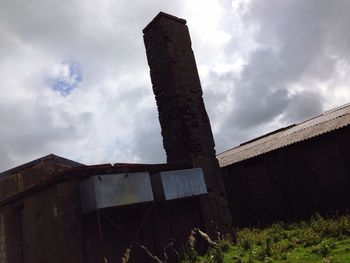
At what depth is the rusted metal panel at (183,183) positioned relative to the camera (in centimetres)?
977

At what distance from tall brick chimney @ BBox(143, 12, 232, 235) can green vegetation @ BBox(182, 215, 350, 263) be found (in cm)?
120

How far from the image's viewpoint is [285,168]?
15.2 m

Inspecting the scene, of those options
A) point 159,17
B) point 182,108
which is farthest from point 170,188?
point 159,17

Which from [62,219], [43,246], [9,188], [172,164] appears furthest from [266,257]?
[9,188]

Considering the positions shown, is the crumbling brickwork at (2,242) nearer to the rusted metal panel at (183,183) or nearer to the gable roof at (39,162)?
the gable roof at (39,162)

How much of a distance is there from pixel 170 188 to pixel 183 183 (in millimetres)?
536

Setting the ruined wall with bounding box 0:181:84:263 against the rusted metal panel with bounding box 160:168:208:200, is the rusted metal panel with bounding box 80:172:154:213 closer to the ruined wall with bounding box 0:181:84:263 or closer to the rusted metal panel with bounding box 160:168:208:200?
the ruined wall with bounding box 0:181:84:263

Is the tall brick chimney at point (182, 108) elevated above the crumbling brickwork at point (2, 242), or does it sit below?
above

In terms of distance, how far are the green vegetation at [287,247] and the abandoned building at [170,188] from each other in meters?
0.73

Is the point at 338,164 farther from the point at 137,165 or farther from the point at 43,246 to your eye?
the point at 43,246

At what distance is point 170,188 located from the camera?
9805 millimetres

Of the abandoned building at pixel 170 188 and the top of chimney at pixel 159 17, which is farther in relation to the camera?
the top of chimney at pixel 159 17

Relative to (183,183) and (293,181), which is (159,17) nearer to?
(183,183)

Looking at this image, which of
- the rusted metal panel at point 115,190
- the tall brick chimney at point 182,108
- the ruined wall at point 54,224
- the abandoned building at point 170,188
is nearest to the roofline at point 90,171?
the abandoned building at point 170,188
